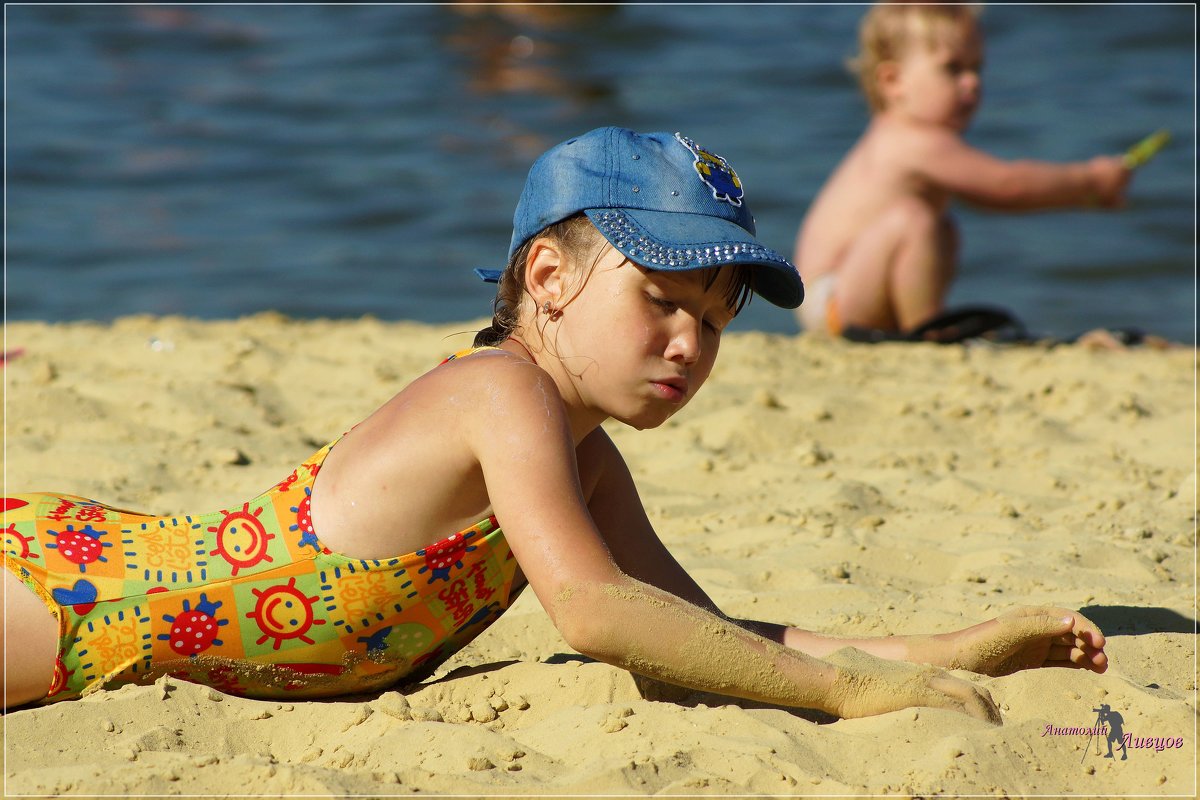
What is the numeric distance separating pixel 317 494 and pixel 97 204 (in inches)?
265

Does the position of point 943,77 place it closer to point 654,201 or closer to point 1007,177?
point 1007,177

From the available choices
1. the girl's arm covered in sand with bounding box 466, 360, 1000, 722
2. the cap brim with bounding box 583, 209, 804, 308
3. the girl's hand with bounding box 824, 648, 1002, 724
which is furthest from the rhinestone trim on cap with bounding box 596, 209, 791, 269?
the girl's hand with bounding box 824, 648, 1002, 724

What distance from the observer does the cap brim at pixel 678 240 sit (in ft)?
6.81

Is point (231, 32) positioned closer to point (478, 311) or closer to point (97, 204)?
point (97, 204)

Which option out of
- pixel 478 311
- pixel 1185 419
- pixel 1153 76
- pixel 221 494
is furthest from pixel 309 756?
pixel 1153 76

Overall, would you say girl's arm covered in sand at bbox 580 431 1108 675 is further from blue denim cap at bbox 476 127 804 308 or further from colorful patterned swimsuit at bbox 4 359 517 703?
blue denim cap at bbox 476 127 804 308

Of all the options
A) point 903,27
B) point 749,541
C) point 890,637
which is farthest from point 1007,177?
point 890,637

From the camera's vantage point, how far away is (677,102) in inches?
400

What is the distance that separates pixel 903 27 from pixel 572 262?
4.55 m

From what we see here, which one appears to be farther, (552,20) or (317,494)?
(552,20)

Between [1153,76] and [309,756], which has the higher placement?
[1153,76]

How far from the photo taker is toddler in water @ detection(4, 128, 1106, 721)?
2066mm

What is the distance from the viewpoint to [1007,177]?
617 cm

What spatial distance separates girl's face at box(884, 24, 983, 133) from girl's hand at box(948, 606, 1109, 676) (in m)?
4.25
